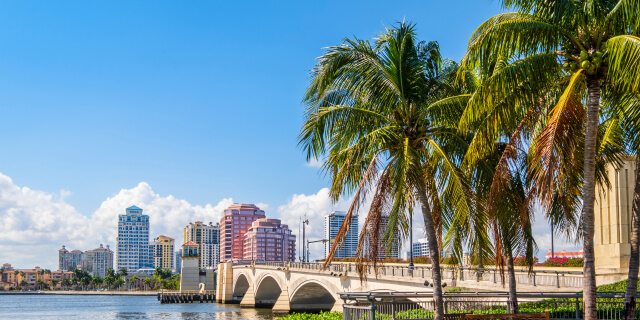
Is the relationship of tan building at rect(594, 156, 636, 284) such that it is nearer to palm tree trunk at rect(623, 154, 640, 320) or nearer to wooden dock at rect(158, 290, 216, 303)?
palm tree trunk at rect(623, 154, 640, 320)

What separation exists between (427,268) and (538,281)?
9.29 m

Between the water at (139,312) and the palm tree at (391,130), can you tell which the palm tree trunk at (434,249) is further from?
the water at (139,312)

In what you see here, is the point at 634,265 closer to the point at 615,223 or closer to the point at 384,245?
the point at 384,245

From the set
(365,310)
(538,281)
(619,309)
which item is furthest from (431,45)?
(538,281)

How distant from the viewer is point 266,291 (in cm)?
10212

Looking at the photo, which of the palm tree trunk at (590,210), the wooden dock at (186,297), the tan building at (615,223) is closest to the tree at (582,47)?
the palm tree trunk at (590,210)

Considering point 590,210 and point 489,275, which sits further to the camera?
point 489,275

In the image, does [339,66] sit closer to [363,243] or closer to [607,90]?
[363,243]

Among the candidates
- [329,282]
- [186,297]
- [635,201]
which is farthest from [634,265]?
[186,297]

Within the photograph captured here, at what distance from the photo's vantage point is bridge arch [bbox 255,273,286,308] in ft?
321

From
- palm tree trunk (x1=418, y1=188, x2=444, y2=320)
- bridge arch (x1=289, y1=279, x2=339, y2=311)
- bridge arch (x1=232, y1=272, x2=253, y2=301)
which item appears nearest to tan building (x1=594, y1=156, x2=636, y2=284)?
palm tree trunk (x1=418, y1=188, x2=444, y2=320)

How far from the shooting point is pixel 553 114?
13773 mm

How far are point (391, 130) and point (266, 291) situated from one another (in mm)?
88814

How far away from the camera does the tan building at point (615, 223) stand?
3241 centimetres
